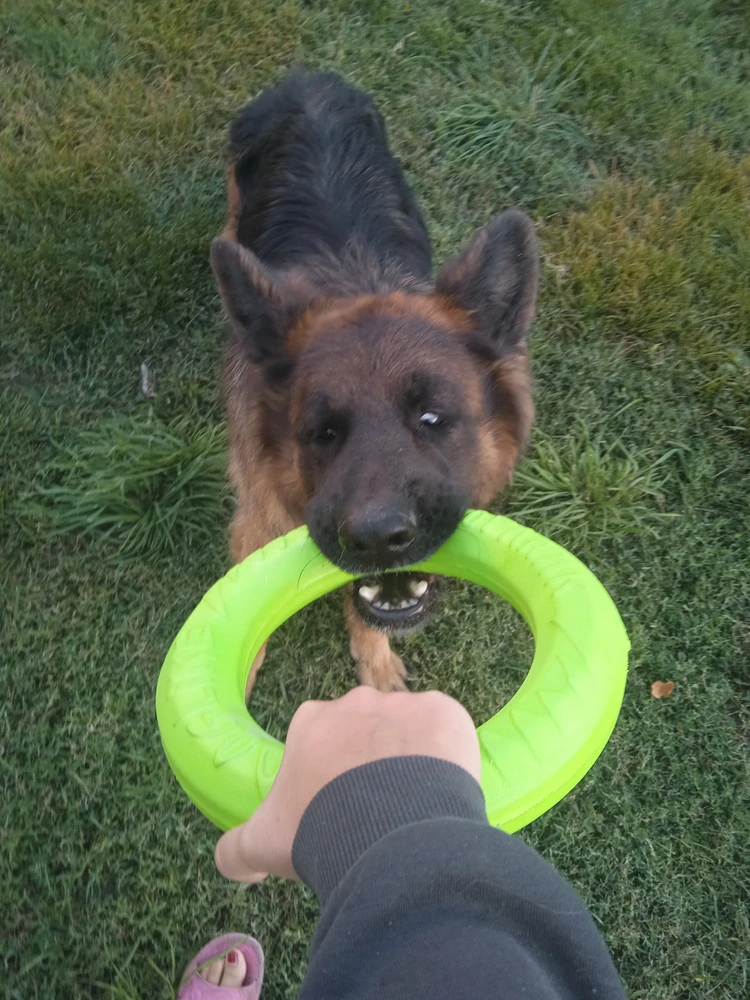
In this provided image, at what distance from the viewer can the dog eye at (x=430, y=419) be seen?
256 centimetres

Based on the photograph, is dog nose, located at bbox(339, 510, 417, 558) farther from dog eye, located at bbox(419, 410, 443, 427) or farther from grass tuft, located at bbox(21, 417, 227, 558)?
grass tuft, located at bbox(21, 417, 227, 558)

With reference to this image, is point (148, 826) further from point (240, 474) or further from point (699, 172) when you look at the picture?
point (699, 172)

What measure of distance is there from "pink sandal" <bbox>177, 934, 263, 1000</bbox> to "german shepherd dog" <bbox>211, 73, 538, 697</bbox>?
1.03m

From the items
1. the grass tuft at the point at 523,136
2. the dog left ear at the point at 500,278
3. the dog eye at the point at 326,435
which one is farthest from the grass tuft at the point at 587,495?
the grass tuft at the point at 523,136

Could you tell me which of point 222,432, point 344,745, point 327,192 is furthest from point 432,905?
point 327,192

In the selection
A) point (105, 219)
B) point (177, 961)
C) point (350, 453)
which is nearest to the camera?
point (350, 453)

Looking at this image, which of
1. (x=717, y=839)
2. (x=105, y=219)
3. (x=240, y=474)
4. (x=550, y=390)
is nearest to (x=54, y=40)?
(x=105, y=219)

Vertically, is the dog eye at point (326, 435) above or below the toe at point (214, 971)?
above

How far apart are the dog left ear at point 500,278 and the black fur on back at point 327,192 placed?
1.70 feet

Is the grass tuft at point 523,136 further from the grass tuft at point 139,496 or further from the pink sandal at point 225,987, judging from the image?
the pink sandal at point 225,987

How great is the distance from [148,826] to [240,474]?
1.57 m

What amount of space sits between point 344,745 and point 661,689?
2491 millimetres

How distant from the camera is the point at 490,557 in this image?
8.11ft

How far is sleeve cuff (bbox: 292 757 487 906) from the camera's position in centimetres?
126
